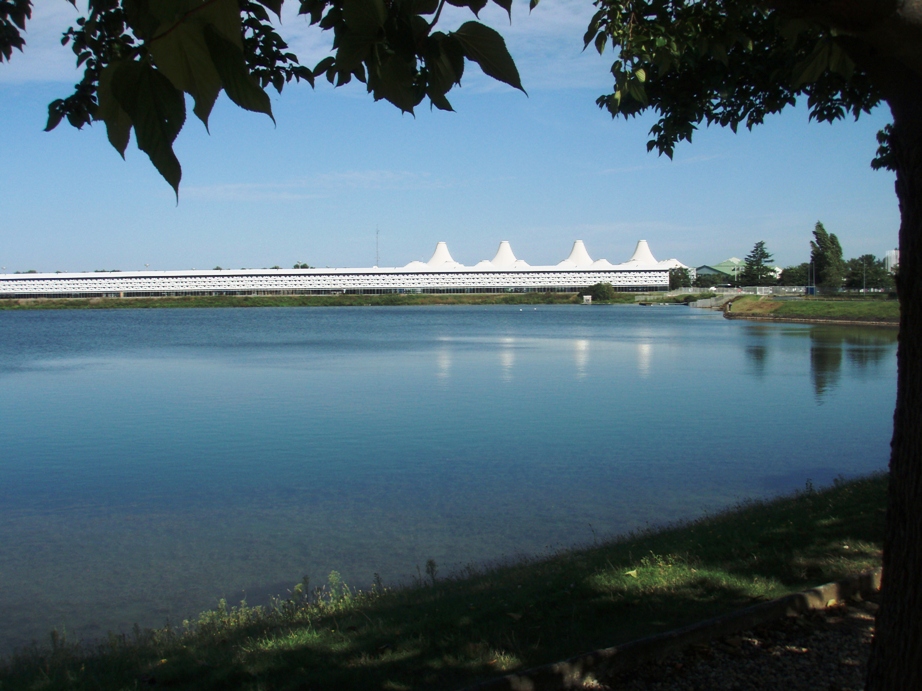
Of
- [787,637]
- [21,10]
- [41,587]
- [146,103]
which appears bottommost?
[41,587]

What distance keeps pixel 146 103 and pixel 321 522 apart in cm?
807

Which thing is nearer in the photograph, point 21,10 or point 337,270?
point 21,10

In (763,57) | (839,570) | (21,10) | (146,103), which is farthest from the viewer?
(763,57)

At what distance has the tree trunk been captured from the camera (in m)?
2.38

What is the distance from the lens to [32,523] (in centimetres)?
876

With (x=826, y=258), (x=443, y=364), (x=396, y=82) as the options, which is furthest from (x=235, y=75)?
(x=826, y=258)

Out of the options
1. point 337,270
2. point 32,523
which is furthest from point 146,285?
point 32,523

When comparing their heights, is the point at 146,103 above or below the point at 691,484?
above

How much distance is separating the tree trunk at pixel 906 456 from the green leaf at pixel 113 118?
2.26 meters

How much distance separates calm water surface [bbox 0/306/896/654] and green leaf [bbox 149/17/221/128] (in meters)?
6.21

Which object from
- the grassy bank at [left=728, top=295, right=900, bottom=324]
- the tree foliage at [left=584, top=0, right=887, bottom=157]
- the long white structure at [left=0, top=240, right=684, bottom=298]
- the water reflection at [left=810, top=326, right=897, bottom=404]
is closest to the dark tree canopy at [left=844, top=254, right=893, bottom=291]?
the grassy bank at [left=728, top=295, right=900, bottom=324]

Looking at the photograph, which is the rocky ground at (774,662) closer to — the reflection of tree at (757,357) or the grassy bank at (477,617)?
the grassy bank at (477,617)

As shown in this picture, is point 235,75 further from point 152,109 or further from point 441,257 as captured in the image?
point 441,257

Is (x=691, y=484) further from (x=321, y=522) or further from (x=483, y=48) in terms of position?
(x=483, y=48)
